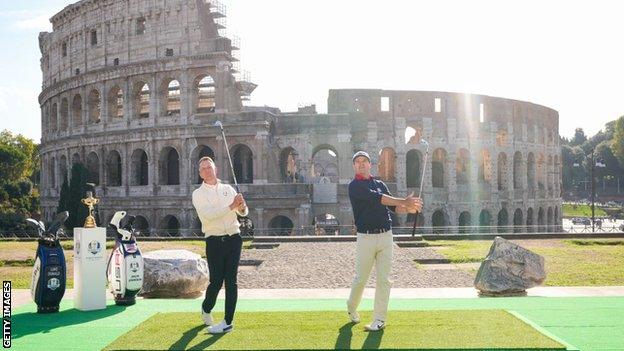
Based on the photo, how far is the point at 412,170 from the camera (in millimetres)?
45281

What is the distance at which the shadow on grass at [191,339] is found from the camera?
638cm

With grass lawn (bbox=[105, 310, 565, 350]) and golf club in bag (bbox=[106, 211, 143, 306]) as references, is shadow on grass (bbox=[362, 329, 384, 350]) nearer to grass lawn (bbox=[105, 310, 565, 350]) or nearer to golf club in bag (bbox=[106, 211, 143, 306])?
grass lawn (bbox=[105, 310, 565, 350])

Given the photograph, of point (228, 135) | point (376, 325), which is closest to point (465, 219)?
point (228, 135)

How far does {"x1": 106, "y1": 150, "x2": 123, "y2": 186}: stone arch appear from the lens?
44438 mm

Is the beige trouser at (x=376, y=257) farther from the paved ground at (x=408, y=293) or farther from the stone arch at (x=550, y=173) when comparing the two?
the stone arch at (x=550, y=173)

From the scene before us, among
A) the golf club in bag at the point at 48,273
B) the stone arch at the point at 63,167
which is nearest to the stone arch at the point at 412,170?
the stone arch at the point at 63,167

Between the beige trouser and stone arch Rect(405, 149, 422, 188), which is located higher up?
stone arch Rect(405, 149, 422, 188)

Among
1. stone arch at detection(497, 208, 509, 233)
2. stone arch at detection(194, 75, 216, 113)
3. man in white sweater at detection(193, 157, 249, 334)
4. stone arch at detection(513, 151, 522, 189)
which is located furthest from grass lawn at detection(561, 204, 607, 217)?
man in white sweater at detection(193, 157, 249, 334)

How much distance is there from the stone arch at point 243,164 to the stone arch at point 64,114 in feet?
52.5

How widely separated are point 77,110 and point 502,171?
108 ft

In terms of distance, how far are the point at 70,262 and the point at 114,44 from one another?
28.1 meters

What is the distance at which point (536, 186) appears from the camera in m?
50.6

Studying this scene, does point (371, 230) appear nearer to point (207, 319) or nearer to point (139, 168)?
point (207, 319)

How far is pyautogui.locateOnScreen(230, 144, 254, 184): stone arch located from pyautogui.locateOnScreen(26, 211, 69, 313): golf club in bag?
3227cm
